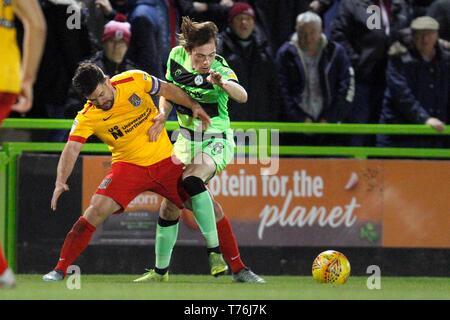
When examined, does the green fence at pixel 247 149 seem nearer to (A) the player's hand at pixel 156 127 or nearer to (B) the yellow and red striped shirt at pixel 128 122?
(B) the yellow and red striped shirt at pixel 128 122

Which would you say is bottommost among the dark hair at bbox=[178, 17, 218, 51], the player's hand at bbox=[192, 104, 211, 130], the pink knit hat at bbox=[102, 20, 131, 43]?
the player's hand at bbox=[192, 104, 211, 130]

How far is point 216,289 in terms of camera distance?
916 cm

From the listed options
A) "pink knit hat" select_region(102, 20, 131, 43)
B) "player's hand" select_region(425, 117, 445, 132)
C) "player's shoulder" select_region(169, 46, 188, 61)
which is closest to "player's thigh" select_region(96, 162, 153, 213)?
"player's shoulder" select_region(169, 46, 188, 61)

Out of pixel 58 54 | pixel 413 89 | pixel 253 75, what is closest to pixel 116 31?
pixel 58 54

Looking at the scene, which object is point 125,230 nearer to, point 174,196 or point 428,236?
point 174,196

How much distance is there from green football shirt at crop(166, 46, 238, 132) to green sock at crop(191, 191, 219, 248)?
2.27ft

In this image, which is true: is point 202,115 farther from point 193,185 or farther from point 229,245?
point 229,245

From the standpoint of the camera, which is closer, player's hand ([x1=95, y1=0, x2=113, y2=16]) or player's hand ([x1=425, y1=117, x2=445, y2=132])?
player's hand ([x1=425, y1=117, x2=445, y2=132])

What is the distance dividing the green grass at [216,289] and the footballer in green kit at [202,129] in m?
0.42

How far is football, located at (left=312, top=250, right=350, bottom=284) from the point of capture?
9.73 m

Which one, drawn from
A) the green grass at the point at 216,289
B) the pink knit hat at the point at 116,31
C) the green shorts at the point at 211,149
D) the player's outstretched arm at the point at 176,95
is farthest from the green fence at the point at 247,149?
the player's outstretched arm at the point at 176,95

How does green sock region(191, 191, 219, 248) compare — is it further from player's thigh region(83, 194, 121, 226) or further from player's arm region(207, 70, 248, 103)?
player's arm region(207, 70, 248, 103)

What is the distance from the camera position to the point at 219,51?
38.3 feet

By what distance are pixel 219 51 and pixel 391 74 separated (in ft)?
5.77
